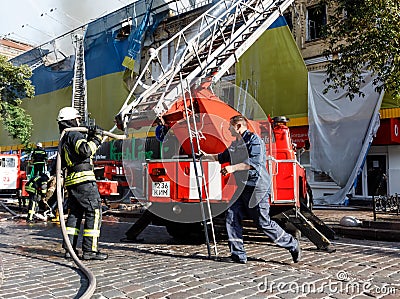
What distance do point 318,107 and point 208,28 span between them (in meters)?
6.93

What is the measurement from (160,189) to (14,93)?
17.1m

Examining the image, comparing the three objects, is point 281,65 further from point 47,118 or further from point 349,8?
point 47,118

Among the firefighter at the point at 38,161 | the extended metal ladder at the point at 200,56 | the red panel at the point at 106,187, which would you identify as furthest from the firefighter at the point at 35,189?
the extended metal ladder at the point at 200,56

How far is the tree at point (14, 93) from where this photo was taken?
19.1 metres

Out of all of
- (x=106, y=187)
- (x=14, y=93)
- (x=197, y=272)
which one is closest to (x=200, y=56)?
(x=106, y=187)

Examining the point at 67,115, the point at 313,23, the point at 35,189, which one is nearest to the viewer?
the point at 67,115

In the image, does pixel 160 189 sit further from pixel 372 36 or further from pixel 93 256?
pixel 372 36

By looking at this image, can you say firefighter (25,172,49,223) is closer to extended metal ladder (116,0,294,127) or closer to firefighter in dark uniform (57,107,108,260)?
extended metal ladder (116,0,294,127)

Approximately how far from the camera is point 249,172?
5066 mm

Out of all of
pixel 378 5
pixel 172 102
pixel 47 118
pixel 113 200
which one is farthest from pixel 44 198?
pixel 47 118

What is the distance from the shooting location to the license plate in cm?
580

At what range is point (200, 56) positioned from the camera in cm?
884

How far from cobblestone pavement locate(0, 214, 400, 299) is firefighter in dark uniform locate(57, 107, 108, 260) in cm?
30

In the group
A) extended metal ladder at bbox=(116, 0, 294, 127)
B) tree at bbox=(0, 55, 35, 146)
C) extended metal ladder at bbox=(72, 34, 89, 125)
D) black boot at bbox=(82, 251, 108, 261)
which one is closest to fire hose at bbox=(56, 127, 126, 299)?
black boot at bbox=(82, 251, 108, 261)
